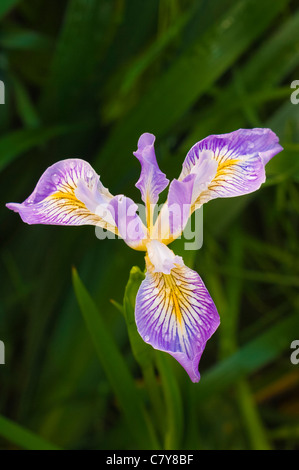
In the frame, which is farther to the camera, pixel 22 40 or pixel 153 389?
pixel 22 40

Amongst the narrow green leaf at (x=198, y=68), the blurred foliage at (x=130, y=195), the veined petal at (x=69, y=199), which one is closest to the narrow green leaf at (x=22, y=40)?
the blurred foliage at (x=130, y=195)

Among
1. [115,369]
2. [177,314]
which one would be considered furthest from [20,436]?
[177,314]

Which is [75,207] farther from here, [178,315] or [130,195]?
[130,195]

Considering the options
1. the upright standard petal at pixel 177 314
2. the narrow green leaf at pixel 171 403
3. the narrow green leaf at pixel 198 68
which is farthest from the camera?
the narrow green leaf at pixel 198 68

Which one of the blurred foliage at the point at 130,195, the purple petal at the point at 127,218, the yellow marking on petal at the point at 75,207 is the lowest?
the purple petal at the point at 127,218

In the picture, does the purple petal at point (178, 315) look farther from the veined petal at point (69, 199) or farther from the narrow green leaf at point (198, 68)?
the narrow green leaf at point (198, 68)

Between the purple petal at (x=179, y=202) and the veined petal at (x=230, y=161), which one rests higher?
the veined petal at (x=230, y=161)
